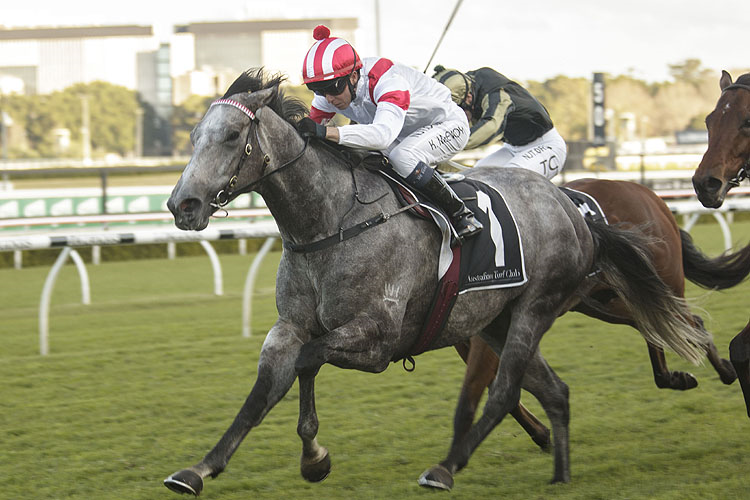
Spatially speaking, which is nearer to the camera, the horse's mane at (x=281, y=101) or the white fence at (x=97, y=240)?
the horse's mane at (x=281, y=101)

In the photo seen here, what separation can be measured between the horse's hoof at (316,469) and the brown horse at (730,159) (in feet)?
5.62

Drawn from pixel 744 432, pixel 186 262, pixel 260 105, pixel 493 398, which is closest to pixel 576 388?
pixel 744 432

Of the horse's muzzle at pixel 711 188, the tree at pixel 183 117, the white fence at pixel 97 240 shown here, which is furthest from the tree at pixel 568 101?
the horse's muzzle at pixel 711 188

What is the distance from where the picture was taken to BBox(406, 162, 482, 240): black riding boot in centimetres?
334

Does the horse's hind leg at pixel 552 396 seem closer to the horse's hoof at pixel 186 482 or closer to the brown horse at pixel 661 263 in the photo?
the brown horse at pixel 661 263

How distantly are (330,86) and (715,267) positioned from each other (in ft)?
7.99

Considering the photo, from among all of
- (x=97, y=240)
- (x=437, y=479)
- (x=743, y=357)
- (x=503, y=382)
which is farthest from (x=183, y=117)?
(x=437, y=479)

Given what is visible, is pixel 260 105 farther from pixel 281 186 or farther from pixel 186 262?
pixel 186 262

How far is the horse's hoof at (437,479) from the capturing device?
322cm

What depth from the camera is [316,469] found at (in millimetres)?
3115

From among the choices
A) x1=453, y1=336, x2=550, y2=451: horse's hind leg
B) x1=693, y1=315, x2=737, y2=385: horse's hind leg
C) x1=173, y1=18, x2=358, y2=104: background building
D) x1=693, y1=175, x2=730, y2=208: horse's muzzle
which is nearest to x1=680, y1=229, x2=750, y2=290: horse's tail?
x1=693, y1=315, x2=737, y2=385: horse's hind leg

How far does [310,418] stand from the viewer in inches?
119

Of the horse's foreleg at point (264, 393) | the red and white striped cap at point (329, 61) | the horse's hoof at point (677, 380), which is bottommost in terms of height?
the horse's hoof at point (677, 380)

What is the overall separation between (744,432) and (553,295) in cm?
97
